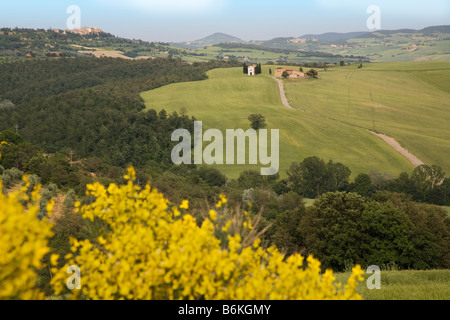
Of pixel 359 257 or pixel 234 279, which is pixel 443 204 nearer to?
pixel 359 257

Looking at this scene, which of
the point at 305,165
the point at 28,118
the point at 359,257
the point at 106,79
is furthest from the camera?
the point at 106,79

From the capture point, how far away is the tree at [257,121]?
9612cm

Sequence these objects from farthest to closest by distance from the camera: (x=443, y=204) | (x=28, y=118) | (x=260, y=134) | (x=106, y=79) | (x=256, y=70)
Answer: (x=106, y=79) < (x=256, y=70) < (x=28, y=118) < (x=260, y=134) < (x=443, y=204)

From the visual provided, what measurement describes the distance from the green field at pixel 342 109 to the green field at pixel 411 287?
6164 centimetres

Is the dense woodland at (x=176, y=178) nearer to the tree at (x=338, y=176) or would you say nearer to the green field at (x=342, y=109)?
the tree at (x=338, y=176)

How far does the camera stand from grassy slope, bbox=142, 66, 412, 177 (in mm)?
80125

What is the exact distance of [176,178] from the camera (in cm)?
6931

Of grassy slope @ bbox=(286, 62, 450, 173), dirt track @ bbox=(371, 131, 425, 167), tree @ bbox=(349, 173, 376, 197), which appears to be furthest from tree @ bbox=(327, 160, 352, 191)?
dirt track @ bbox=(371, 131, 425, 167)

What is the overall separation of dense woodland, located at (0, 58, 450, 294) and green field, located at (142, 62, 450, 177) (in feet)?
23.9

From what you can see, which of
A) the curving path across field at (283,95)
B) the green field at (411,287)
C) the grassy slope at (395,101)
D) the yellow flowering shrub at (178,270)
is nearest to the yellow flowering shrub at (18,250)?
the yellow flowering shrub at (178,270)

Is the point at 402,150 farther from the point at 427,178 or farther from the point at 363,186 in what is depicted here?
the point at 363,186
